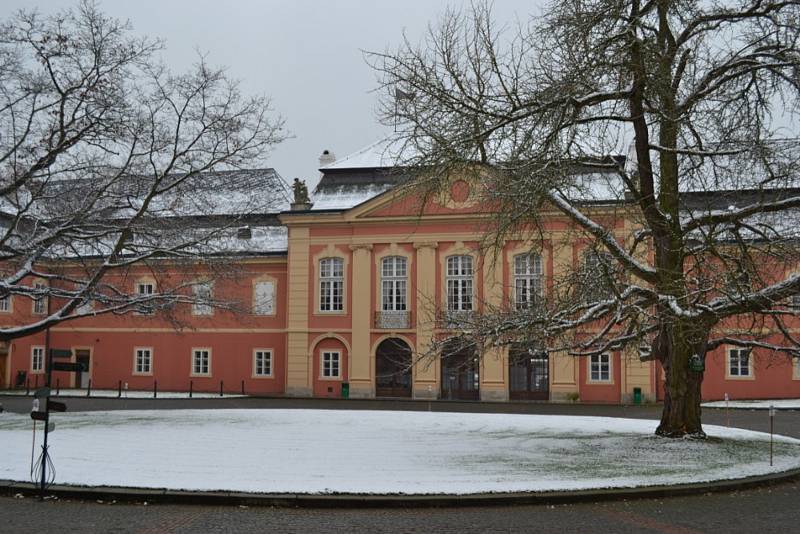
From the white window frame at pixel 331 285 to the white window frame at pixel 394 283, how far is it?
2.01 m

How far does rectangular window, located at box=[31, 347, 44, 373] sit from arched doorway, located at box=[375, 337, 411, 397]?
56.8ft

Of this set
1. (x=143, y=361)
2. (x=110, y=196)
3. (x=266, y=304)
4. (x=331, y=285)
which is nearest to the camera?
(x=110, y=196)

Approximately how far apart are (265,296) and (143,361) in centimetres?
709

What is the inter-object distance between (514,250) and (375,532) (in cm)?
2914

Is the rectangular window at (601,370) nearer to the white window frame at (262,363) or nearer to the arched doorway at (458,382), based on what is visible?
the arched doorway at (458,382)

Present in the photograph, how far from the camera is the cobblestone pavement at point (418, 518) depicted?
9172mm

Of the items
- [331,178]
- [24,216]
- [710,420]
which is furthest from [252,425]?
[331,178]

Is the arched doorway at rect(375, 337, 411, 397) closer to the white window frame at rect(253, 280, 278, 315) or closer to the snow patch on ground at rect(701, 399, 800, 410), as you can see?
the white window frame at rect(253, 280, 278, 315)

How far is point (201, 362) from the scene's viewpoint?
42.1 meters

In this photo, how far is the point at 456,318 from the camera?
17.3 m

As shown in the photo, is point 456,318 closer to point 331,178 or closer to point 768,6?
point 768,6

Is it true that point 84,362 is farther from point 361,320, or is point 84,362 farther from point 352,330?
point 361,320

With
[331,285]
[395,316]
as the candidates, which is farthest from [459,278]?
[331,285]

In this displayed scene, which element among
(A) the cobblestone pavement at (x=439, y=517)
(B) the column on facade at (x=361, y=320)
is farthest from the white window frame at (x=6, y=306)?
(A) the cobblestone pavement at (x=439, y=517)
